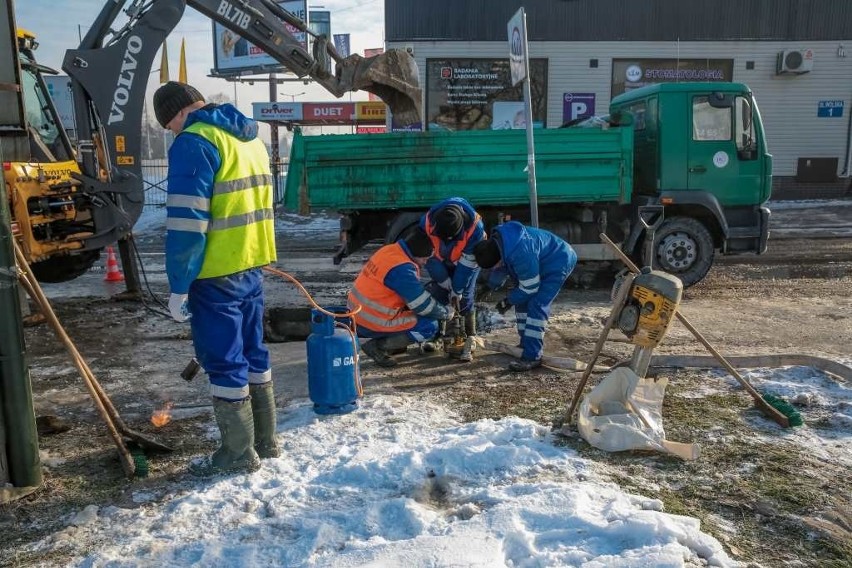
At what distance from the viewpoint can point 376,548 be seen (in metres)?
2.87

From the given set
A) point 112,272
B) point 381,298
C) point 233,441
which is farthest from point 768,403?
point 112,272

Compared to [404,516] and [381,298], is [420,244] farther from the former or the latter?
[404,516]

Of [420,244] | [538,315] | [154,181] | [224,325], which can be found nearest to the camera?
[224,325]

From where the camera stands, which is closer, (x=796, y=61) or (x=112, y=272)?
(x=112, y=272)

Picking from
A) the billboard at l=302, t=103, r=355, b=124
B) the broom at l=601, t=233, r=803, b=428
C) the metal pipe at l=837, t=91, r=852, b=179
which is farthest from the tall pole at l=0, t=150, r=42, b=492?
the metal pipe at l=837, t=91, r=852, b=179

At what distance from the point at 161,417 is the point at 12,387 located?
48.9 inches

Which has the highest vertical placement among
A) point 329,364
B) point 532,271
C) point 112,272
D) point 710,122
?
point 710,122

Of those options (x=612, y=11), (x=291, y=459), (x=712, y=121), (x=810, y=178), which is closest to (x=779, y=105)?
(x=810, y=178)

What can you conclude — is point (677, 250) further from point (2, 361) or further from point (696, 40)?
point (696, 40)

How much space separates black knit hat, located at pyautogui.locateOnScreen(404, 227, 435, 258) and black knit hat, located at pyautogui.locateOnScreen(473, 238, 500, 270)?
1.30 ft

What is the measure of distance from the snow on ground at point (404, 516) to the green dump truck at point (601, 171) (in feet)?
17.1

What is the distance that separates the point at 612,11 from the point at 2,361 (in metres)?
19.8

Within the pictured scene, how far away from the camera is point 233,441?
362 cm

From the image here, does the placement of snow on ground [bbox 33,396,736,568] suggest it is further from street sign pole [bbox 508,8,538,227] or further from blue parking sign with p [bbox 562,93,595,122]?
blue parking sign with p [bbox 562,93,595,122]
